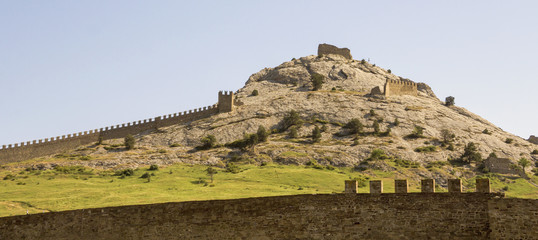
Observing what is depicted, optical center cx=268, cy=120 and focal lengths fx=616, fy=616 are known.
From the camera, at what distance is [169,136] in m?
122

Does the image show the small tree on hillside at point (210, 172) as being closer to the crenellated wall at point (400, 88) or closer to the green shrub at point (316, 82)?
the green shrub at point (316, 82)

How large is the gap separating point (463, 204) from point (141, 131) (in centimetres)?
10826

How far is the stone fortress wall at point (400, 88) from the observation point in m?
143

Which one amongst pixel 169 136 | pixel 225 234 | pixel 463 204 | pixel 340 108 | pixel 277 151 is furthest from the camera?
pixel 340 108

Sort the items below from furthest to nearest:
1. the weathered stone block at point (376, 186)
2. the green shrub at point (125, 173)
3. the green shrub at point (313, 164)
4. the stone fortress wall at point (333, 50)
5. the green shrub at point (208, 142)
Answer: the stone fortress wall at point (333, 50) → the green shrub at point (208, 142) → the green shrub at point (313, 164) → the green shrub at point (125, 173) → the weathered stone block at point (376, 186)

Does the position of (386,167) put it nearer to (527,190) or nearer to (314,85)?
(527,190)

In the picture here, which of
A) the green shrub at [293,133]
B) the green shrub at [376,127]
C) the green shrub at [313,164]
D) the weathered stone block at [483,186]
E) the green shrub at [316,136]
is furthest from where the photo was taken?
the green shrub at [376,127]

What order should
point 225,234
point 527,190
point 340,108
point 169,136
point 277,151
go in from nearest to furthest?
point 225,234 < point 527,190 < point 277,151 < point 169,136 < point 340,108

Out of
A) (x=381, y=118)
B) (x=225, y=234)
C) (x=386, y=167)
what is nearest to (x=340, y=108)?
(x=381, y=118)

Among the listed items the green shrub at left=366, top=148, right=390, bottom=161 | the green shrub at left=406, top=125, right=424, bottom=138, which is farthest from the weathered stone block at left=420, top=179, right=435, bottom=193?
the green shrub at left=406, top=125, right=424, bottom=138

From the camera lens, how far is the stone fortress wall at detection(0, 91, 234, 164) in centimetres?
11825

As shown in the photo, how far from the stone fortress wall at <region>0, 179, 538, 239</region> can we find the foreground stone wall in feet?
0.13

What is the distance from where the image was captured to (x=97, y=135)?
126m

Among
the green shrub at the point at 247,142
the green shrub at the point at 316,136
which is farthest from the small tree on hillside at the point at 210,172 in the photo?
the green shrub at the point at 316,136
